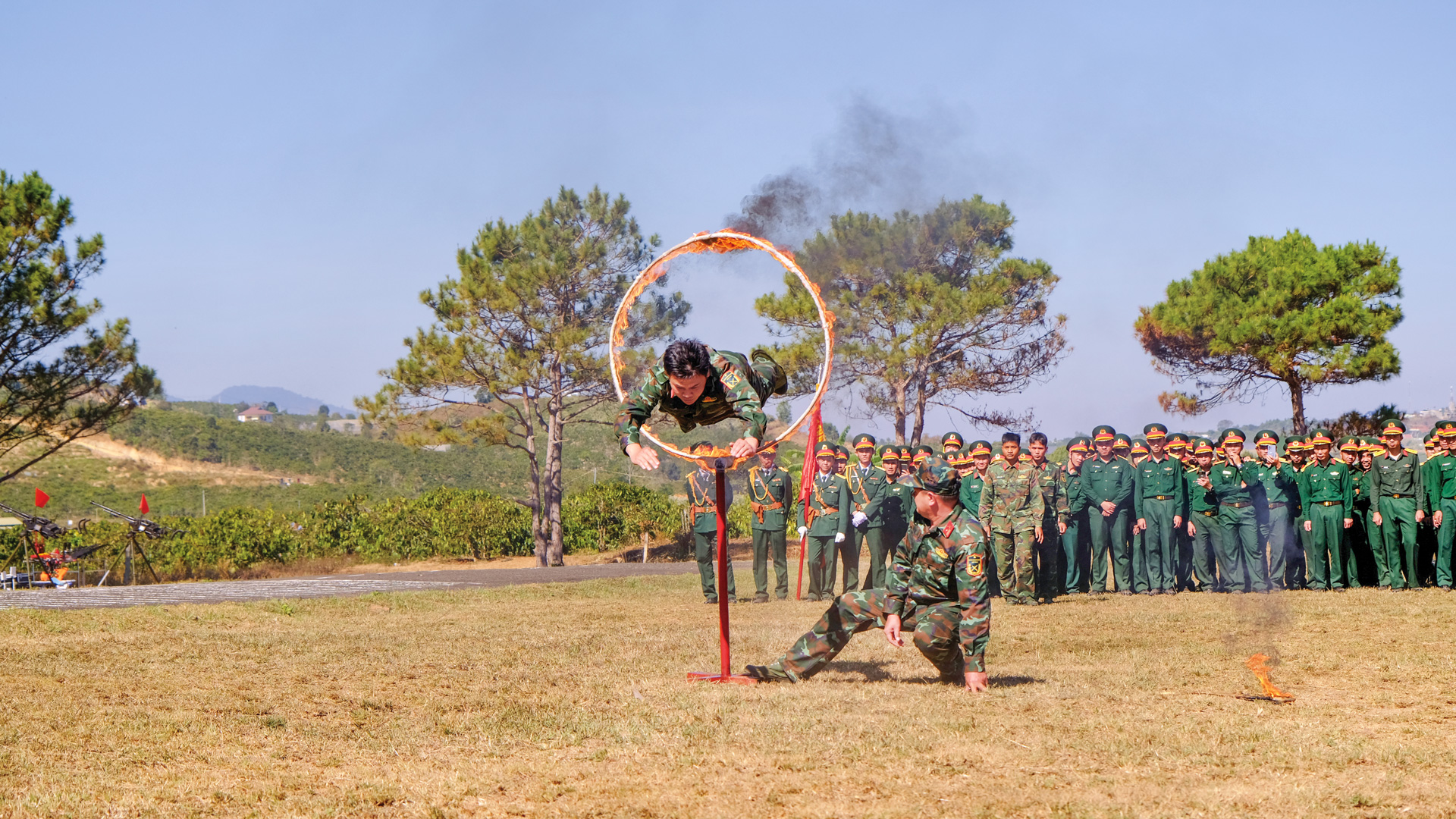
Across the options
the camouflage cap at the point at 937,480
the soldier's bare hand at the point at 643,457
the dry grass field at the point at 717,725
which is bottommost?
the dry grass field at the point at 717,725

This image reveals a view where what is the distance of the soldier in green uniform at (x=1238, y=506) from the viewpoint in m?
15.3

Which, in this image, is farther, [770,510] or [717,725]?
[770,510]

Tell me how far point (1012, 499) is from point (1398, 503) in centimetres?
491

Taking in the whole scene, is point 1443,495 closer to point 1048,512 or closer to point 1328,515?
point 1328,515

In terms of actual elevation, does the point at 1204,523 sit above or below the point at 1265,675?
above

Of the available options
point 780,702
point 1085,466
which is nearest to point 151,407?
point 1085,466

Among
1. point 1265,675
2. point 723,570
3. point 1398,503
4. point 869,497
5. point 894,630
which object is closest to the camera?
point 894,630

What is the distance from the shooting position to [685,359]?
8.38m

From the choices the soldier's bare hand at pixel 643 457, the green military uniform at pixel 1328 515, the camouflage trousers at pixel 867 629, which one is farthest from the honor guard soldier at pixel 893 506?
the soldier's bare hand at pixel 643 457

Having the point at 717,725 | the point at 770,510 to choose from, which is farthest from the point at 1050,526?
the point at 717,725

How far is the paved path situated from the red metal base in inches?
387

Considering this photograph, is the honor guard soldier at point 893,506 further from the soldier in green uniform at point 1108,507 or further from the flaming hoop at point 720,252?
the flaming hoop at point 720,252

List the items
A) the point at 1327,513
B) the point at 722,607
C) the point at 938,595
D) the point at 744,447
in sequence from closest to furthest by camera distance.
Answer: the point at 744,447 → the point at 938,595 → the point at 722,607 → the point at 1327,513

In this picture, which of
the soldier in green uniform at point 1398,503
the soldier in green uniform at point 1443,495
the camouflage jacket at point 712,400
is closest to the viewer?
the camouflage jacket at point 712,400
